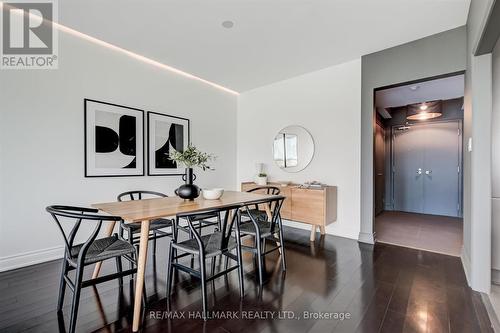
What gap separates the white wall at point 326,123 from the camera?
357cm

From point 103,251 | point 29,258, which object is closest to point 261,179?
point 103,251

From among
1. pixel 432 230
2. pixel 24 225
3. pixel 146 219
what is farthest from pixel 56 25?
pixel 432 230

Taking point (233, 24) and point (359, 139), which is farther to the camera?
point (359, 139)

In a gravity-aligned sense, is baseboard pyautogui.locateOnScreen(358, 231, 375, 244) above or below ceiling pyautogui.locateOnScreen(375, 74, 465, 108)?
below

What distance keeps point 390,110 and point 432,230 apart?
116 inches

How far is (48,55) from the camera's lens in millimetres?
2771

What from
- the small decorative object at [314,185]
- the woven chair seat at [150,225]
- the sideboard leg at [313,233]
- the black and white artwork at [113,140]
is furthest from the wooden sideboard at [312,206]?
the black and white artwork at [113,140]

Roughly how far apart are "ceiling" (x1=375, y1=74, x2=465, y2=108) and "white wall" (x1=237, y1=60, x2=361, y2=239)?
0.62 metres

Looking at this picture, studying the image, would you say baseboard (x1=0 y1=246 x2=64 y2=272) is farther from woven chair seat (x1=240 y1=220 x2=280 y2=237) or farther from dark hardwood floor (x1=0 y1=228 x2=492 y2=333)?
woven chair seat (x1=240 y1=220 x2=280 y2=237)

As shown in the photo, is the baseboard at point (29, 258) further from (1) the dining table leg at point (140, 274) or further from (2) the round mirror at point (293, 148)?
(2) the round mirror at point (293, 148)

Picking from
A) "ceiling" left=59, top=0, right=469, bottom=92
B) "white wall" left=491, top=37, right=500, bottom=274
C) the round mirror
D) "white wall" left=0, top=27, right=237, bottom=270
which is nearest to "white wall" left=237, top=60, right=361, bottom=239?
the round mirror

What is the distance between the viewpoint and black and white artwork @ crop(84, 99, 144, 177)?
3.08 m

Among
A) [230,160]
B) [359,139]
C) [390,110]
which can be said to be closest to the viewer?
[359,139]

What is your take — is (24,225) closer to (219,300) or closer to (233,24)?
(219,300)
